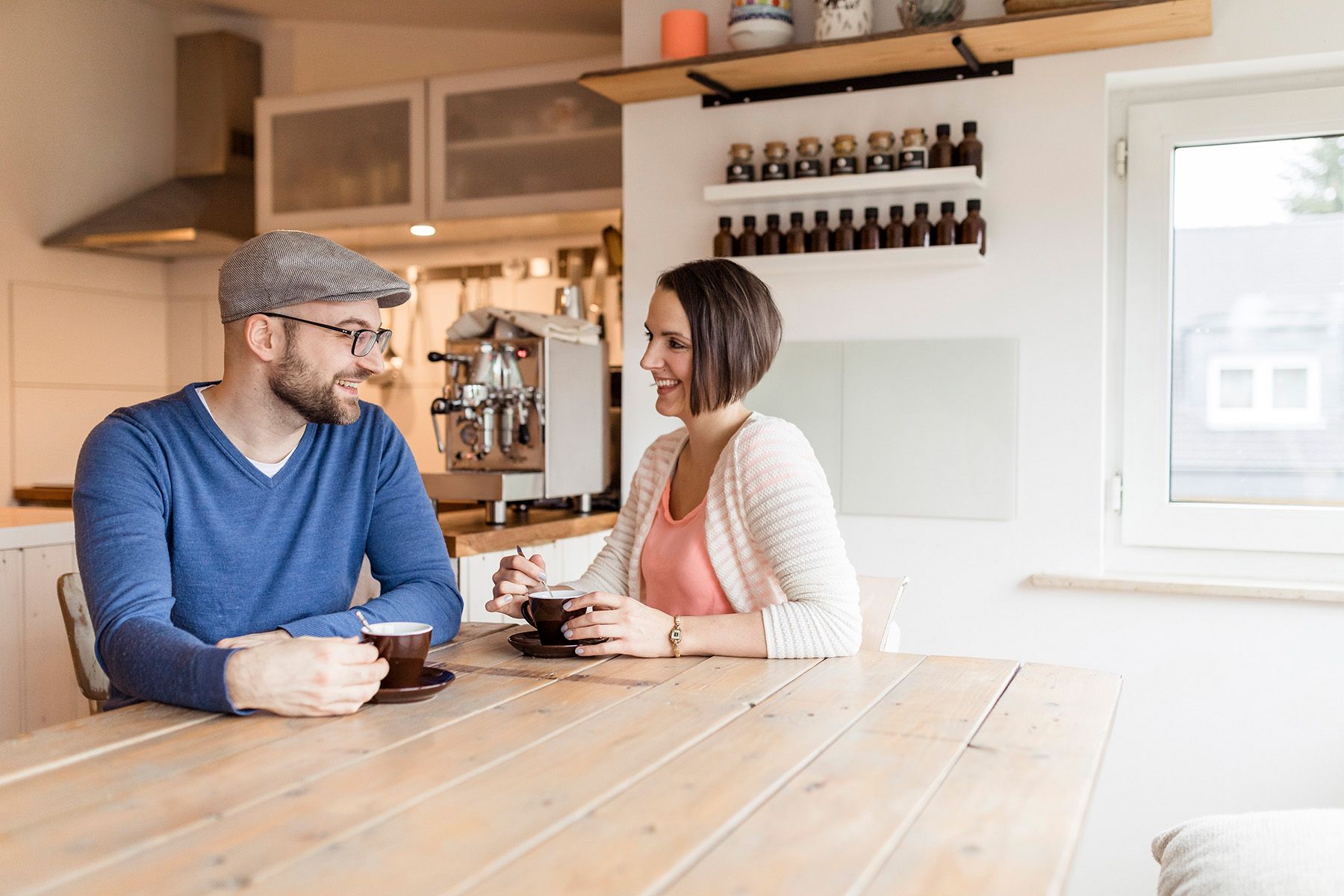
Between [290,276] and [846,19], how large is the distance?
172 centimetres

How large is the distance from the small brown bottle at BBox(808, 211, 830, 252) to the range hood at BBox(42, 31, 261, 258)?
8.30 ft

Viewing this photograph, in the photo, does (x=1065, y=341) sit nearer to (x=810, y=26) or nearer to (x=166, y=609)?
(x=810, y=26)

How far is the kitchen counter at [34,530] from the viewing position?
9.18ft

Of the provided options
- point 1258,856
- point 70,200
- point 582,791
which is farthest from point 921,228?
point 70,200

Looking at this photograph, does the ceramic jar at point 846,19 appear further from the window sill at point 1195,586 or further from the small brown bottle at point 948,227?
the window sill at point 1195,586

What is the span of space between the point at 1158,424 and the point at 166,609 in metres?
2.28

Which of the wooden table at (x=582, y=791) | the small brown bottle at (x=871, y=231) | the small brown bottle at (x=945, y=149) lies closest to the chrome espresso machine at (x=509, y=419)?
the small brown bottle at (x=871, y=231)

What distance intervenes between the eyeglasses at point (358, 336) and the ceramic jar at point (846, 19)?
62.6 inches

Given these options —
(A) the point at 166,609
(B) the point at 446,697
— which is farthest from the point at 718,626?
(A) the point at 166,609

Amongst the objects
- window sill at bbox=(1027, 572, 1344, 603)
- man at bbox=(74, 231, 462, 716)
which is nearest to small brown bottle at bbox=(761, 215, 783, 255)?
window sill at bbox=(1027, 572, 1344, 603)

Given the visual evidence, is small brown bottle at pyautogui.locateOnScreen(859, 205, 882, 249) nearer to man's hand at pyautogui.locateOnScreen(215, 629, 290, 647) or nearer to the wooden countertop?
the wooden countertop

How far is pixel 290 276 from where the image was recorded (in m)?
1.53

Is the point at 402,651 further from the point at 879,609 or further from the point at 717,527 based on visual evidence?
the point at 879,609

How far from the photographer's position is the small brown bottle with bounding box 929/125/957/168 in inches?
109
